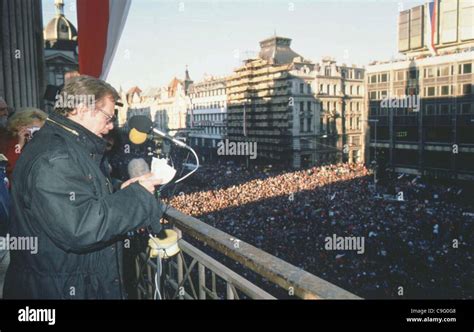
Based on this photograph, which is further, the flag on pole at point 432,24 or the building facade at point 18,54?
the flag on pole at point 432,24

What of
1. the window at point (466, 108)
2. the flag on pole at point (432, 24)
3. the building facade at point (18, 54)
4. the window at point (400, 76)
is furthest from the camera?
the flag on pole at point (432, 24)

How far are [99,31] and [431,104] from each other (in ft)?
155

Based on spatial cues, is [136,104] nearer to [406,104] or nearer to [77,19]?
[406,104]

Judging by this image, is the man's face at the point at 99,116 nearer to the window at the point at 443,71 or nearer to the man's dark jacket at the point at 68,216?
the man's dark jacket at the point at 68,216

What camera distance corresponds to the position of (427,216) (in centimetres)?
2259

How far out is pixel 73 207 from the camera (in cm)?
195

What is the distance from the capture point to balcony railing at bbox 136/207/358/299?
6.84ft

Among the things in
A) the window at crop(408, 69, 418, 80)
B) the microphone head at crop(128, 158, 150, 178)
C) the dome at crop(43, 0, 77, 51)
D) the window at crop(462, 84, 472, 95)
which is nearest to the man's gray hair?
the microphone head at crop(128, 158, 150, 178)

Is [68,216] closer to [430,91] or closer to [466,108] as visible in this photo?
[466,108]

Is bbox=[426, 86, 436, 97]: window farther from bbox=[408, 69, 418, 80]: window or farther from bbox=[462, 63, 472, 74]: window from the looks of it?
bbox=[462, 63, 472, 74]: window

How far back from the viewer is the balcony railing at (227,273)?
2086 mm

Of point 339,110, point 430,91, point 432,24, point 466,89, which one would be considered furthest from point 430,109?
point 339,110

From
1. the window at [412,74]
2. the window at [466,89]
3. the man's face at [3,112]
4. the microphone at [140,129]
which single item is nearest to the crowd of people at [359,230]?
the man's face at [3,112]

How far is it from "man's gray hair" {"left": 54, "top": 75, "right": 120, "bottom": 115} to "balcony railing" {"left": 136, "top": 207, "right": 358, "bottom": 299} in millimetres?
1216
